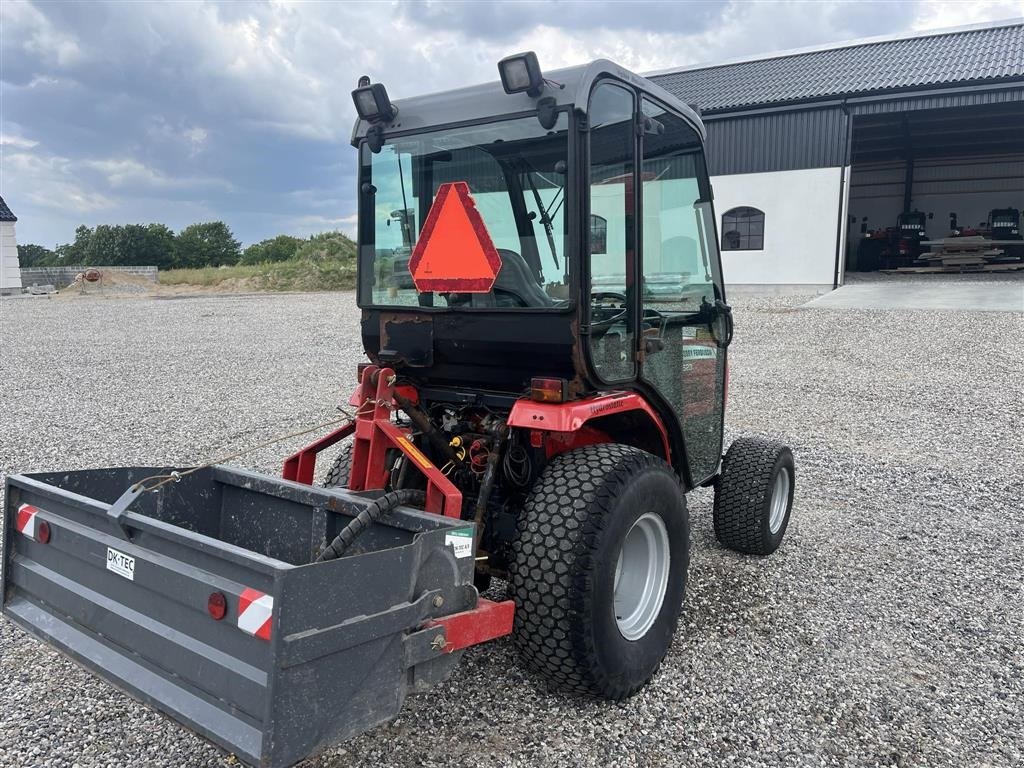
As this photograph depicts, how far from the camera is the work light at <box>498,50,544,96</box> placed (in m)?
2.82

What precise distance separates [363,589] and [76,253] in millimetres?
63692

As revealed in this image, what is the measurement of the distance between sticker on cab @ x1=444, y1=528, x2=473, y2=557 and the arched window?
64.9ft

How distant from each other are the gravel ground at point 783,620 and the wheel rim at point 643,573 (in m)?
0.29

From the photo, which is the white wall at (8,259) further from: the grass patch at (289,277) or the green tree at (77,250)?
the green tree at (77,250)

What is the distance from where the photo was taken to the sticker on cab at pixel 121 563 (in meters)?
2.52

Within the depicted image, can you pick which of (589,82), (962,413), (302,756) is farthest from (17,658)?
(962,413)

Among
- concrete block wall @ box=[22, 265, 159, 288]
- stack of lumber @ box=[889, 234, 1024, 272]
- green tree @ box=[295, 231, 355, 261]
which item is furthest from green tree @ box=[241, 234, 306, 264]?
stack of lumber @ box=[889, 234, 1024, 272]

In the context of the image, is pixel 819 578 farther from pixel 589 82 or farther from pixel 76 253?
pixel 76 253

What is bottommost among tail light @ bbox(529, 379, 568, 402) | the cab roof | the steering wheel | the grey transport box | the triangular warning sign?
the grey transport box

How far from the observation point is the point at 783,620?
3711 mm

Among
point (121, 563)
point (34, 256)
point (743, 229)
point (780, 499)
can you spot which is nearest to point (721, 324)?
point (780, 499)

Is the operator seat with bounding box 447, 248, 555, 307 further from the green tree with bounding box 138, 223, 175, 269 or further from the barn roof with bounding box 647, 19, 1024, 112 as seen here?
the green tree with bounding box 138, 223, 175, 269

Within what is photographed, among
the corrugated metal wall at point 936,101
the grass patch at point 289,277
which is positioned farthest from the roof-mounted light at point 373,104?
the grass patch at point 289,277

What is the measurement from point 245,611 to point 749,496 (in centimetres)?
290
